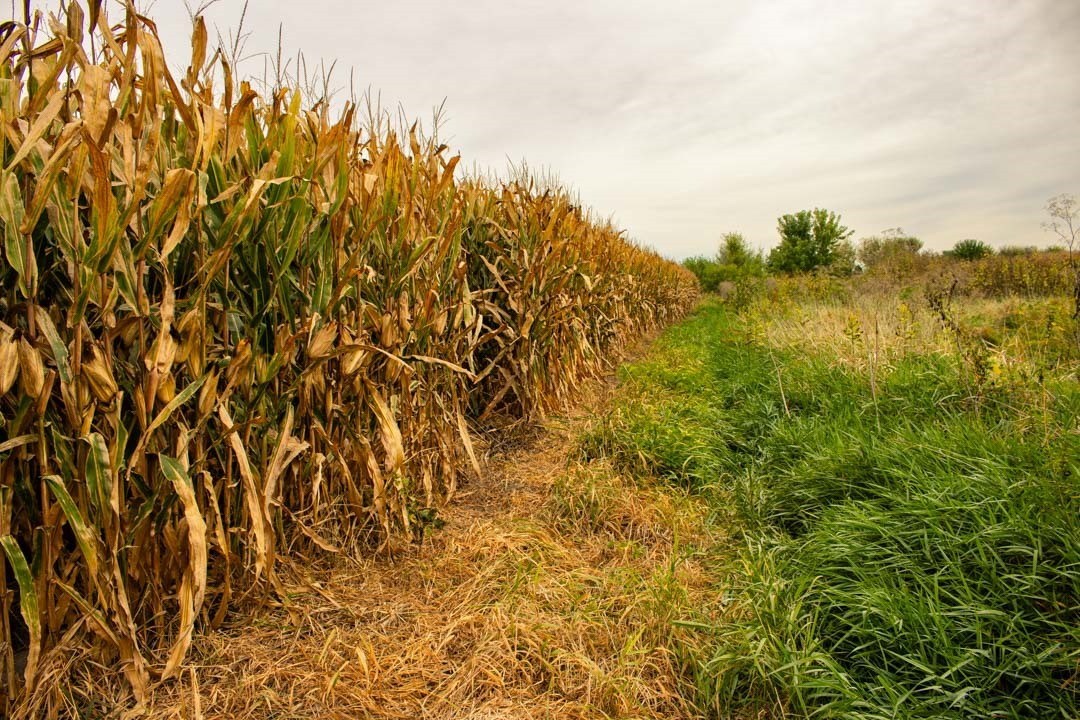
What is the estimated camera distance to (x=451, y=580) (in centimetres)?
223

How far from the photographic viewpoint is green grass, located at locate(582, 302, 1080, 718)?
1.58 metres

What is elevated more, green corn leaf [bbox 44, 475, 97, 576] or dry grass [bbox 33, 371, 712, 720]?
green corn leaf [bbox 44, 475, 97, 576]

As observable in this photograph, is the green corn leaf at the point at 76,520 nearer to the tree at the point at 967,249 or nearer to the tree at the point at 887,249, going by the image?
the tree at the point at 887,249

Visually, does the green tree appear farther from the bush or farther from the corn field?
the corn field

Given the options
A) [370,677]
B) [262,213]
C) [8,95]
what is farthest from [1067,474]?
[8,95]

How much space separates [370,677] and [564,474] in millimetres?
1539

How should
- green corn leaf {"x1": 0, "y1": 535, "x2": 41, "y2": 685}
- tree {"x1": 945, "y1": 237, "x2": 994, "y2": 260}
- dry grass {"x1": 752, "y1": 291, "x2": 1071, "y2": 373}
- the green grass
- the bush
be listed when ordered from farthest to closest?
tree {"x1": 945, "y1": 237, "x2": 994, "y2": 260} < the bush < dry grass {"x1": 752, "y1": 291, "x2": 1071, "y2": 373} < the green grass < green corn leaf {"x1": 0, "y1": 535, "x2": 41, "y2": 685}

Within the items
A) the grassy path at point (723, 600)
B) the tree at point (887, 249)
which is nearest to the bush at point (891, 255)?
the tree at point (887, 249)

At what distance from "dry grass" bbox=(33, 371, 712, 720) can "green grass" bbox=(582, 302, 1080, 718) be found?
27cm

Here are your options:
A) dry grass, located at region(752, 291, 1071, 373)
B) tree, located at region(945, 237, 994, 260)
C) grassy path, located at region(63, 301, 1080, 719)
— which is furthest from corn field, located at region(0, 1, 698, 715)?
tree, located at region(945, 237, 994, 260)

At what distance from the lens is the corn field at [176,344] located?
1305 mm

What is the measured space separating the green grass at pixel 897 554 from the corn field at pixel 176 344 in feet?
4.59

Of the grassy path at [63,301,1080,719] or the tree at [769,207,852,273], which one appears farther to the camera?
the tree at [769,207,852,273]

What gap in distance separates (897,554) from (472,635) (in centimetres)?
151
